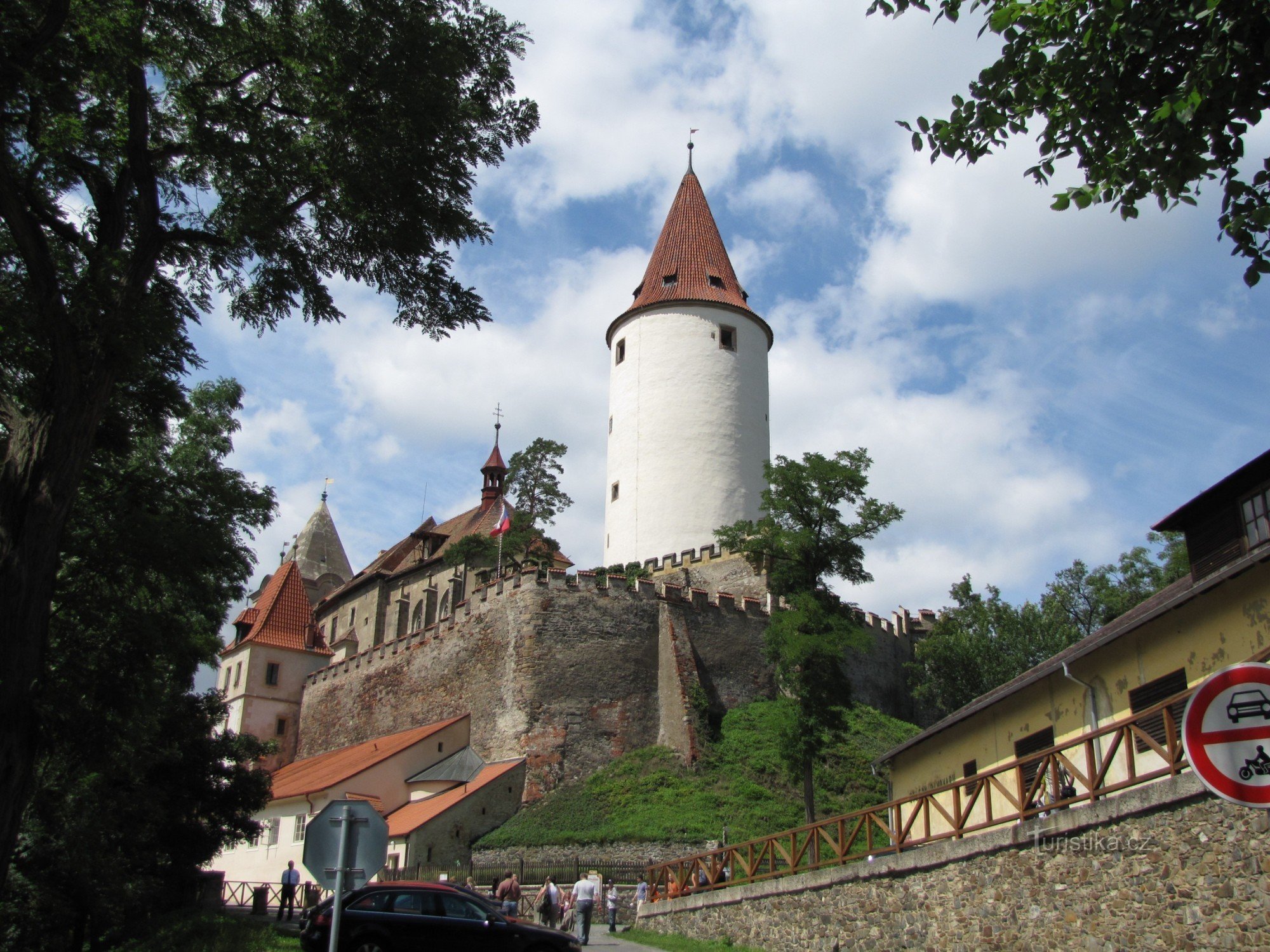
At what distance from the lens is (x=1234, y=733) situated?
5.48 metres

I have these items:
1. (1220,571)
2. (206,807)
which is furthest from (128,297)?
(206,807)

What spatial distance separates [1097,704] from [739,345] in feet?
115

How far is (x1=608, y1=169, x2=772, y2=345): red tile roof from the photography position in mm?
50906

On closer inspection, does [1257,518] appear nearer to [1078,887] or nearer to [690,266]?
[1078,887]

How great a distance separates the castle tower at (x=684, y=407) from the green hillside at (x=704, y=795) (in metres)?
12.0

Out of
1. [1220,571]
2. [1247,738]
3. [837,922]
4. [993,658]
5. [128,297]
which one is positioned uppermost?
[993,658]

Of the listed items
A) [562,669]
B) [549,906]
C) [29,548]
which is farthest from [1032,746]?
[562,669]

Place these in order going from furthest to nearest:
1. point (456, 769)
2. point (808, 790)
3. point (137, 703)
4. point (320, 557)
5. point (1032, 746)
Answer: point (320, 557), point (456, 769), point (808, 790), point (1032, 746), point (137, 703)

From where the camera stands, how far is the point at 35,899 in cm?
1834

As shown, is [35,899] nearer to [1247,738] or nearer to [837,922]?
[837,922]

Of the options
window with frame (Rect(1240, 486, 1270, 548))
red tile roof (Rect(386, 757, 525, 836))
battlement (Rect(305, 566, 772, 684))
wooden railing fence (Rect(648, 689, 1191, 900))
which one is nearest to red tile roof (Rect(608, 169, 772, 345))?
battlement (Rect(305, 566, 772, 684))

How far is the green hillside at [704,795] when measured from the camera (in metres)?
29.4

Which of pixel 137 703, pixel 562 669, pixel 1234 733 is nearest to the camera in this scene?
pixel 1234 733

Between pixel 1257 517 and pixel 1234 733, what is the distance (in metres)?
11.9
